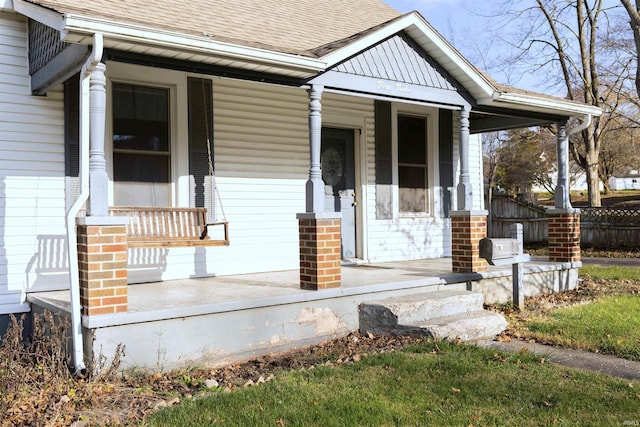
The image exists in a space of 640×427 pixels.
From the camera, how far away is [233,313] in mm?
5500

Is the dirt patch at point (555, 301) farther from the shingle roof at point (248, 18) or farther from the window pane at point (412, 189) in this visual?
the shingle roof at point (248, 18)

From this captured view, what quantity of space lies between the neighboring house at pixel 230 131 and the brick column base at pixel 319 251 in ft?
0.08

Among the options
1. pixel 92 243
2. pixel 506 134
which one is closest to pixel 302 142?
pixel 92 243

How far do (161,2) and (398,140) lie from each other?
424cm

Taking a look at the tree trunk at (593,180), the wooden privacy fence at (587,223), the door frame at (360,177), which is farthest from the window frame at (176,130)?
the tree trunk at (593,180)

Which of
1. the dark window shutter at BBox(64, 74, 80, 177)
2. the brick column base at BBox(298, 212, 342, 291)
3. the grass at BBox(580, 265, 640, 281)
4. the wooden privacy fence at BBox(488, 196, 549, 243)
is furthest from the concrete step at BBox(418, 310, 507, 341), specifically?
the wooden privacy fence at BBox(488, 196, 549, 243)

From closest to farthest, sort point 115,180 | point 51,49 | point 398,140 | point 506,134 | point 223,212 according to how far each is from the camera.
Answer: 1. point 51,49
2. point 115,180
3. point 223,212
4. point 398,140
5. point 506,134

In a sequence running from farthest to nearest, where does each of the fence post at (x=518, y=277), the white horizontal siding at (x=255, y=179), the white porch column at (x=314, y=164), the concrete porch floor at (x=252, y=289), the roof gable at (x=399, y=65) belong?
the white horizontal siding at (x=255, y=179), the fence post at (x=518, y=277), the roof gable at (x=399, y=65), the white porch column at (x=314, y=164), the concrete porch floor at (x=252, y=289)

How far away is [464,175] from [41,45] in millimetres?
5140

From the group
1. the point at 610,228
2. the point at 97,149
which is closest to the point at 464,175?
the point at 97,149

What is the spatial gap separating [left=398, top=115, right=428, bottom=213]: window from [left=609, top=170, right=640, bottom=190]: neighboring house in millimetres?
69413

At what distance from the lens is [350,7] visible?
995cm

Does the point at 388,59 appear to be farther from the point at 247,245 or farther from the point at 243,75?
the point at 247,245

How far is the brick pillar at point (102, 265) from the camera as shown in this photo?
4770 millimetres
